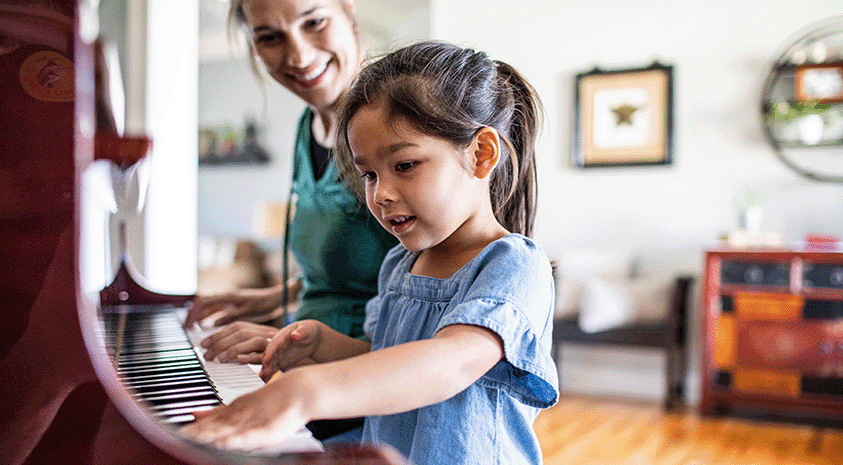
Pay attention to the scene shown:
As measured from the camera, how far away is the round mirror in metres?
3.77

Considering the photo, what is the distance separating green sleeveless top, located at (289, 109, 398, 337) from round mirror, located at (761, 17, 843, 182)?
11.7 feet

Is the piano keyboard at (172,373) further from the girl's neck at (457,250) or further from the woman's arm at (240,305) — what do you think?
the girl's neck at (457,250)

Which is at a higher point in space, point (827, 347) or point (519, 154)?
point (519, 154)

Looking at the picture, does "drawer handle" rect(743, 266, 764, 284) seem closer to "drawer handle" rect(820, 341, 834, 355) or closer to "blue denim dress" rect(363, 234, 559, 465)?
"drawer handle" rect(820, 341, 834, 355)

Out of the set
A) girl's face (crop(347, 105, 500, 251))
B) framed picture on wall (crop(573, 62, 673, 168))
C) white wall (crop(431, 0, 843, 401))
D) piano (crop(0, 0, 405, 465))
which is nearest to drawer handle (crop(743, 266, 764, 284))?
white wall (crop(431, 0, 843, 401))

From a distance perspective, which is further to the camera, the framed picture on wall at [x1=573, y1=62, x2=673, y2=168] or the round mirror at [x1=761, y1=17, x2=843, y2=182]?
the framed picture on wall at [x1=573, y1=62, x2=673, y2=168]

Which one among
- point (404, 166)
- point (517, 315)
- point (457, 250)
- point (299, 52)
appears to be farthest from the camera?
point (299, 52)

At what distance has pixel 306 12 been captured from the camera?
3.59 ft

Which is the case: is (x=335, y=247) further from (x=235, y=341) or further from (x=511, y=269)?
(x=511, y=269)

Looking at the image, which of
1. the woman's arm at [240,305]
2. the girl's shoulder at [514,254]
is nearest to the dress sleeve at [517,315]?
the girl's shoulder at [514,254]

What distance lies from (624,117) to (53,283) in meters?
4.30

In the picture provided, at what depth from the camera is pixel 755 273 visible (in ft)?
11.5

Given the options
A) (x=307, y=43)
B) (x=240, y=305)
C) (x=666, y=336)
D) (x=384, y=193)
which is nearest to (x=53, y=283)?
(x=384, y=193)

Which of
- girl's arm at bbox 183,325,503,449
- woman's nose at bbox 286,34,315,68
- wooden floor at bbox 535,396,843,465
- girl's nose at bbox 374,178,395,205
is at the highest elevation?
woman's nose at bbox 286,34,315,68
